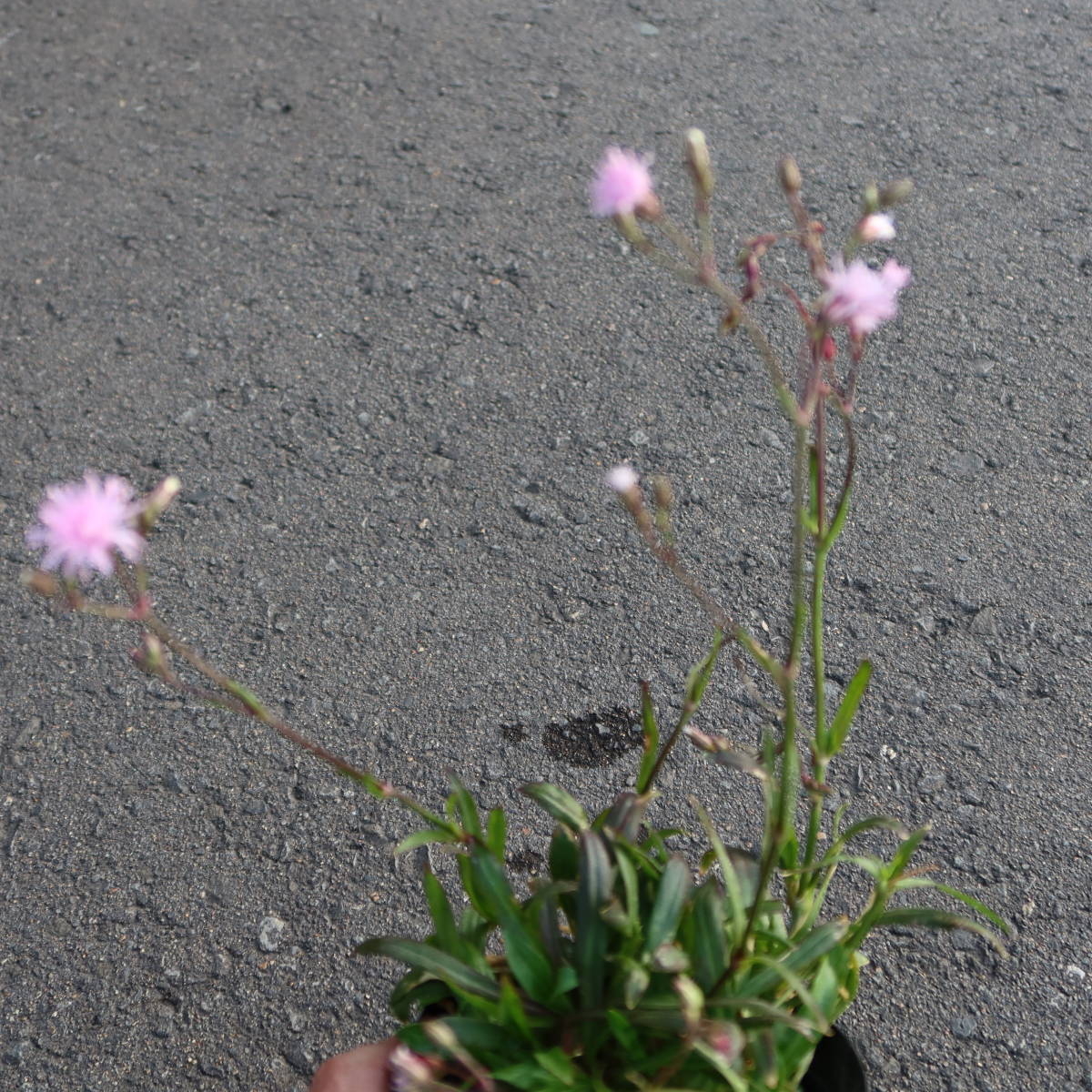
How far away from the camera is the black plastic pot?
139 centimetres

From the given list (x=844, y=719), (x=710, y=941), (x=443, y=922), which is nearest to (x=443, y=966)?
(x=443, y=922)

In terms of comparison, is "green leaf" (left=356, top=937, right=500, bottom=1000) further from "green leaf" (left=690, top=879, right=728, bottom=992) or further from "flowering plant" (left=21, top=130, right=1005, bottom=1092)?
"green leaf" (left=690, top=879, right=728, bottom=992)

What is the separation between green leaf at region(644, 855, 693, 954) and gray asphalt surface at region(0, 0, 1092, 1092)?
69 centimetres

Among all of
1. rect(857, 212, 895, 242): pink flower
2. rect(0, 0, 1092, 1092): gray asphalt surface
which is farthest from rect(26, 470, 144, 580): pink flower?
rect(0, 0, 1092, 1092): gray asphalt surface

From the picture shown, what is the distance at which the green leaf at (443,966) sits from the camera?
1.26 meters

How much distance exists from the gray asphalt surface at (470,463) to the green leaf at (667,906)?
69 cm

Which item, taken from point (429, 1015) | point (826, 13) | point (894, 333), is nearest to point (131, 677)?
point (429, 1015)

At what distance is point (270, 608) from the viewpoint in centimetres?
240

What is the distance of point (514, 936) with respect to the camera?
129cm

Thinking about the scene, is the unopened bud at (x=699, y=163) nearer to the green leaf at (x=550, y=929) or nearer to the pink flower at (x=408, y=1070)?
the green leaf at (x=550, y=929)

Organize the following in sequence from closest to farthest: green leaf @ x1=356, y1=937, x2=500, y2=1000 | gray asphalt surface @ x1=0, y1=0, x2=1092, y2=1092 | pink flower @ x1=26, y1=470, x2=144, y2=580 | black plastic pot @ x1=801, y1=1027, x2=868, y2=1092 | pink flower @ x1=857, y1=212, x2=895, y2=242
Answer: pink flower @ x1=26, y1=470, x2=144, y2=580, pink flower @ x1=857, y1=212, x2=895, y2=242, green leaf @ x1=356, y1=937, x2=500, y2=1000, black plastic pot @ x1=801, y1=1027, x2=868, y2=1092, gray asphalt surface @ x1=0, y1=0, x2=1092, y2=1092

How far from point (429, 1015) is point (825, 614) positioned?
3.98 ft

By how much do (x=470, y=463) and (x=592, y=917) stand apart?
5.15ft

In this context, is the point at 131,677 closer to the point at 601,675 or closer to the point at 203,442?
the point at 203,442
